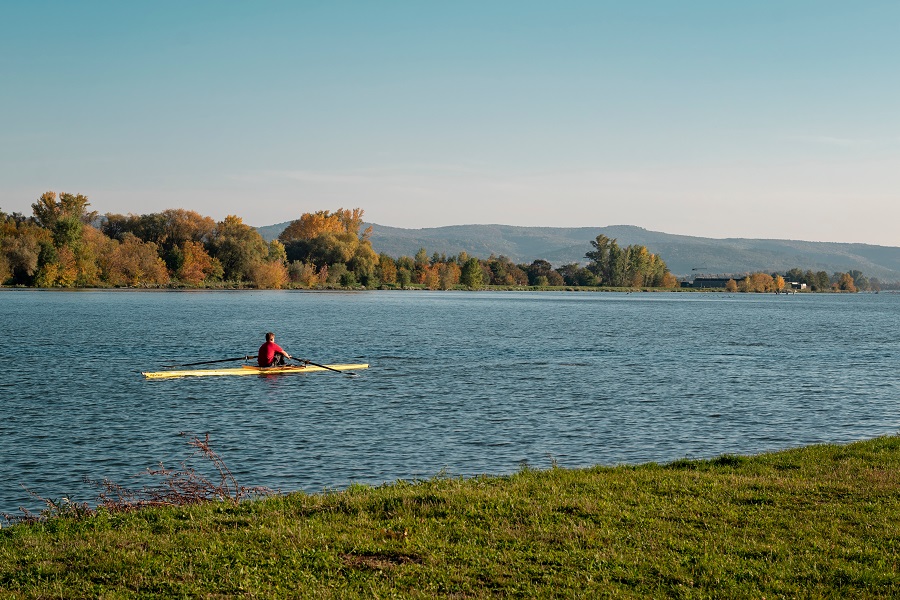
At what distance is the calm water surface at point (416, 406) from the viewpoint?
23.0 m

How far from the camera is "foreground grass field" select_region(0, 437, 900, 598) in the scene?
10.5 meters

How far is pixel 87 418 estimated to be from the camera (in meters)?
29.8

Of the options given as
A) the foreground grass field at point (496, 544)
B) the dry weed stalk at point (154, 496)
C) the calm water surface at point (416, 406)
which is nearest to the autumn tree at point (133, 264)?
the calm water surface at point (416, 406)

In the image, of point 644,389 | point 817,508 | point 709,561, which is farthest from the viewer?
point 644,389

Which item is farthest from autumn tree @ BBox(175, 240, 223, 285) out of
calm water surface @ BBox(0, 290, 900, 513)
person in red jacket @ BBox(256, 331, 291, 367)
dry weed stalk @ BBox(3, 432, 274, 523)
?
dry weed stalk @ BBox(3, 432, 274, 523)

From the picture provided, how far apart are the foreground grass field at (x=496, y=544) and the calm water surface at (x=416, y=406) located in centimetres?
610

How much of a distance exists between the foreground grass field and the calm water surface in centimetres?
610

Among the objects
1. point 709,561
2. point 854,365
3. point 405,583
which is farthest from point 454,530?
point 854,365

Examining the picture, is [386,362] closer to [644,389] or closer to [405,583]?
[644,389]

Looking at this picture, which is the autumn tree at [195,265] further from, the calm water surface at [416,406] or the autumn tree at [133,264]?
the calm water surface at [416,406]

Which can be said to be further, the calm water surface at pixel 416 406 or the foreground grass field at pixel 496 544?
the calm water surface at pixel 416 406

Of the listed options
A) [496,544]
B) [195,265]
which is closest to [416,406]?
[496,544]

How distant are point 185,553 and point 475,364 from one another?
39.8m

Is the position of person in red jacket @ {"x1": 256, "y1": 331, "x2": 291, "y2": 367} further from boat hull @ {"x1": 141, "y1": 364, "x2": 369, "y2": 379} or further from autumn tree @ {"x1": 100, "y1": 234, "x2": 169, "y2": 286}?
autumn tree @ {"x1": 100, "y1": 234, "x2": 169, "y2": 286}
